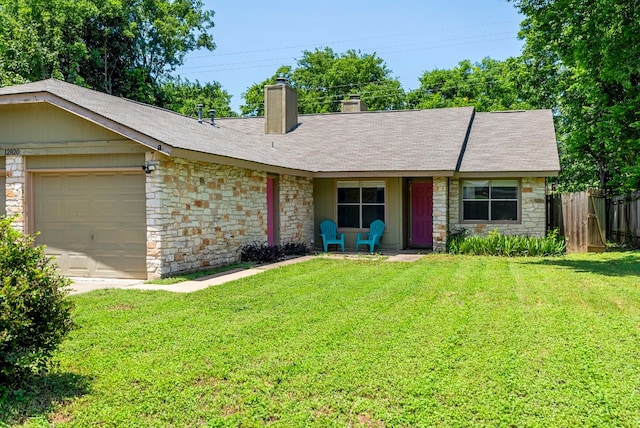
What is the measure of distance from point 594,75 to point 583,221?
156 inches

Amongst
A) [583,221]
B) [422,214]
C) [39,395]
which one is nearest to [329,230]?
[422,214]

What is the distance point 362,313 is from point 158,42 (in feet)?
97.9

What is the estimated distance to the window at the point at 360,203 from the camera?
16547 mm

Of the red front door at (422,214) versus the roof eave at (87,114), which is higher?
the roof eave at (87,114)

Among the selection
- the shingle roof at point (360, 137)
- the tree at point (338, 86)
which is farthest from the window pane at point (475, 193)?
the tree at point (338, 86)

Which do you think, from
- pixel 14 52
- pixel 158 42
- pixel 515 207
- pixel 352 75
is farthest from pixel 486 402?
pixel 352 75

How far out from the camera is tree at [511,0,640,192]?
40.9 ft

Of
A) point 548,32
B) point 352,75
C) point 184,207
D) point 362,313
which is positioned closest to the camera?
point 362,313

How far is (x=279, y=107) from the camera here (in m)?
20.4

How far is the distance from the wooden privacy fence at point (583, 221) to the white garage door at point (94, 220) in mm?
11433

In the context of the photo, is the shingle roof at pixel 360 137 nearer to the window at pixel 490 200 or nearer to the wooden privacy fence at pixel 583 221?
the window at pixel 490 200

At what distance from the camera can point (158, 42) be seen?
33.1 metres

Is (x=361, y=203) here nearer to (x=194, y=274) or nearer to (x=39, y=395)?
(x=194, y=274)

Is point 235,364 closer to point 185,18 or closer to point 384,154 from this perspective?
point 384,154
